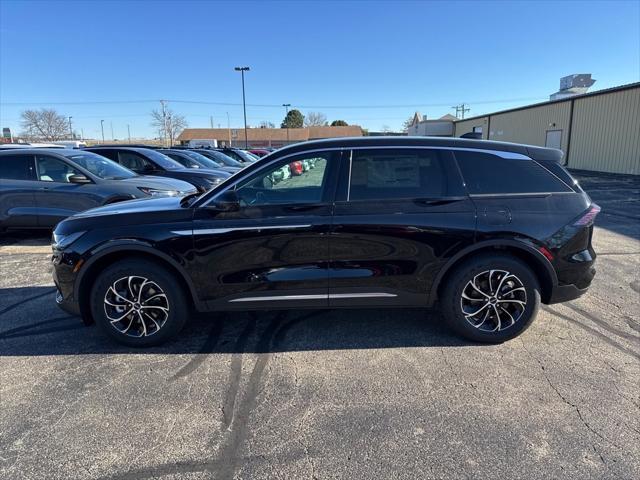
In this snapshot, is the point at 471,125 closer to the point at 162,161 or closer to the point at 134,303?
the point at 162,161

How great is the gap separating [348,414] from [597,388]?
188cm

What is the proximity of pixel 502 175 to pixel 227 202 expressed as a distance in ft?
7.90

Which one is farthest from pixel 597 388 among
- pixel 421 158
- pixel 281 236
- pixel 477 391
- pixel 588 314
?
pixel 281 236

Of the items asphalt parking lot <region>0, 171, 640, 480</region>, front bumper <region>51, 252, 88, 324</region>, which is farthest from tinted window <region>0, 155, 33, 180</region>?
front bumper <region>51, 252, 88, 324</region>

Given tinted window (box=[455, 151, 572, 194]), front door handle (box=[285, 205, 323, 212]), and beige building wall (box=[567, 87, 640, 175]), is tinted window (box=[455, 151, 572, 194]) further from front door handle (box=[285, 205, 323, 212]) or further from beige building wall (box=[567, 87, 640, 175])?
beige building wall (box=[567, 87, 640, 175])

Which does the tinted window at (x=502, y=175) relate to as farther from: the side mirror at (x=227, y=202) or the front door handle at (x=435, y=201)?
the side mirror at (x=227, y=202)

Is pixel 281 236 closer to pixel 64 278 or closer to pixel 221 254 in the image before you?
pixel 221 254

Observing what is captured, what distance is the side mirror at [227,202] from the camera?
11.6 ft

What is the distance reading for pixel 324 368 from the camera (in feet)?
11.2

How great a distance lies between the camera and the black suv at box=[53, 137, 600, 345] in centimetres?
358

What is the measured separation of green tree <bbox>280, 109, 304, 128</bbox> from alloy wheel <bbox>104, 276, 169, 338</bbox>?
9935 centimetres

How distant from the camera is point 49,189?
7.43 meters

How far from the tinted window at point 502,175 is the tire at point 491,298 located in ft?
1.99

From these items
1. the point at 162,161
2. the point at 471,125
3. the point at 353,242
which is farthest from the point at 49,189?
the point at 471,125
